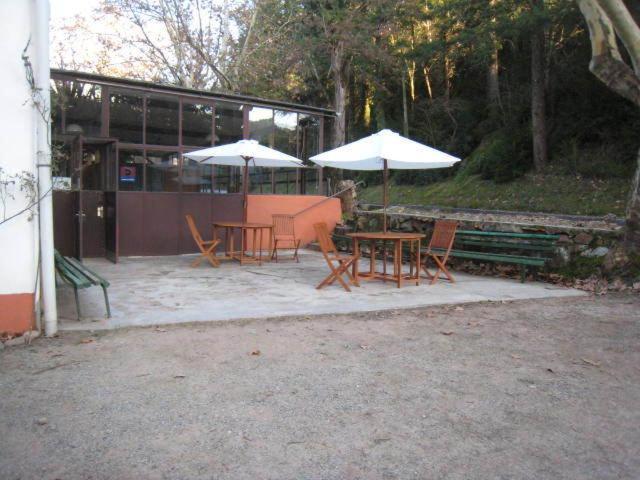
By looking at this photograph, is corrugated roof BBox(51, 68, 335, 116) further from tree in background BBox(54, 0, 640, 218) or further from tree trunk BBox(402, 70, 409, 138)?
tree trunk BBox(402, 70, 409, 138)

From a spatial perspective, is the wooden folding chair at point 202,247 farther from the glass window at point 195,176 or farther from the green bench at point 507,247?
the green bench at point 507,247

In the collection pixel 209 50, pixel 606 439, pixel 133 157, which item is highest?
pixel 209 50

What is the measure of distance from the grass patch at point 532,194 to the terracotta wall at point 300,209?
316 inches

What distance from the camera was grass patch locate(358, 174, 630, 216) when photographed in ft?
55.7

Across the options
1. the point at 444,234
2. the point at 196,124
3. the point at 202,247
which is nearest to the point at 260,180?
the point at 196,124

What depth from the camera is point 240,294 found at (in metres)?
6.95

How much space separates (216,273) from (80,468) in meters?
6.30

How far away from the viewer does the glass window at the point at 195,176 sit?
11.6m

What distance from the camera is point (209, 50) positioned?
2055 cm

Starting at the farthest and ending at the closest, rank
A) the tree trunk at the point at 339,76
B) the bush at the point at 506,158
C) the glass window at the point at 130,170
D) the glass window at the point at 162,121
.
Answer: the bush at the point at 506,158
the tree trunk at the point at 339,76
the glass window at the point at 162,121
the glass window at the point at 130,170

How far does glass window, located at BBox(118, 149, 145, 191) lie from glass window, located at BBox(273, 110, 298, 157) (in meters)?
3.41

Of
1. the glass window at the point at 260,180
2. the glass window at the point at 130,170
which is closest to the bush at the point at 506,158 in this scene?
the glass window at the point at 260,180

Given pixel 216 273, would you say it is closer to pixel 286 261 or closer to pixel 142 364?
pixel 286 261

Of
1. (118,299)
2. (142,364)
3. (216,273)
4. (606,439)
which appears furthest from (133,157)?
(606,439)
